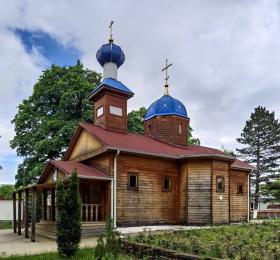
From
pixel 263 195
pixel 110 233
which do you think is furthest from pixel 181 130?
pixel 263 195

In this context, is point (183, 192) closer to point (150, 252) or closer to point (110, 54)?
point (110, 54)

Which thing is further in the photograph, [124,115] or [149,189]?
[124,115]

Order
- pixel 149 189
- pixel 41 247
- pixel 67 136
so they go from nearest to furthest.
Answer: pixel 41 247 < pixel 149 189 < pixel 67 136

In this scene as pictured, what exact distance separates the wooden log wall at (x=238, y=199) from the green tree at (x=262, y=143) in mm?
22294

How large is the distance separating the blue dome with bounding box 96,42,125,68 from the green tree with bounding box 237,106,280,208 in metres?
28.0

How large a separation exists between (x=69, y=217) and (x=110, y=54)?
13184mm

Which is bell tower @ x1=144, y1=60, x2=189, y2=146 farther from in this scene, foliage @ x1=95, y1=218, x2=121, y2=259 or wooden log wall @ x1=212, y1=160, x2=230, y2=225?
foliage @ x1=95, y1=218, x2=121, y2=259

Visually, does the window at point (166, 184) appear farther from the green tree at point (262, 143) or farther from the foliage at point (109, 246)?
the green tree at point (262, 143)

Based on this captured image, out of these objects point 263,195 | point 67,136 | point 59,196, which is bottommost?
point 263,195

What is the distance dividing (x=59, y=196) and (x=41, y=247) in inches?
121

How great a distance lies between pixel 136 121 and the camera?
29.4 meters

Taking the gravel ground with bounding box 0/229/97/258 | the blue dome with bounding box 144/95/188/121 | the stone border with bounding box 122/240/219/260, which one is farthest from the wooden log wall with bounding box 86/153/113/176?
the stone border with bounding box 122/240/219/260

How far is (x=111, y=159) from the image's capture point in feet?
52.3

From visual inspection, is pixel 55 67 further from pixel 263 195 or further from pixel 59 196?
pixel 263 195
